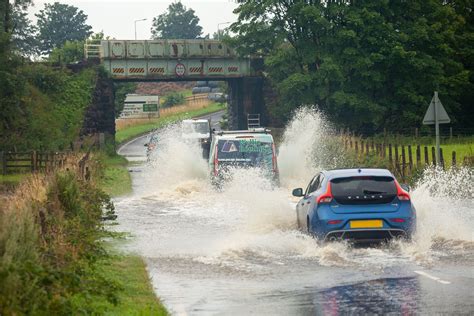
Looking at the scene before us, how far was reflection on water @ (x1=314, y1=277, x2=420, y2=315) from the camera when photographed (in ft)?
42.8

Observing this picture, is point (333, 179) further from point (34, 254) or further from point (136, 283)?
point (34, 254)

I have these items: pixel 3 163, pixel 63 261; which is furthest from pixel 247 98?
pixel 63 261

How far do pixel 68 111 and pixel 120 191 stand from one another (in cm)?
3686

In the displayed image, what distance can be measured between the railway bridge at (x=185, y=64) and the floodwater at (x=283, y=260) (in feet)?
152

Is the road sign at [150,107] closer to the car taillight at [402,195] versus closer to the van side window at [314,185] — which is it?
the van side window at [314,185]

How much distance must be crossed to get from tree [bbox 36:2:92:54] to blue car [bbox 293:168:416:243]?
166 metres

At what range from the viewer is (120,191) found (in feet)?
130

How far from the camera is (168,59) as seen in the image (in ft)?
266

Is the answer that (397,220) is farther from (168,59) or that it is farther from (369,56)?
(168,59)

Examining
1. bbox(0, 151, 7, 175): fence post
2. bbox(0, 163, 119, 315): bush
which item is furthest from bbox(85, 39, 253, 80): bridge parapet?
bbox(0, 163, 119, 315): bush

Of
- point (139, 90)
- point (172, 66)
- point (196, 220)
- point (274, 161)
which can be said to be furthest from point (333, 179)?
point (139, 90)

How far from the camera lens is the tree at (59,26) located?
183375 millimetres

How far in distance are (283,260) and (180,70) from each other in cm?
6338

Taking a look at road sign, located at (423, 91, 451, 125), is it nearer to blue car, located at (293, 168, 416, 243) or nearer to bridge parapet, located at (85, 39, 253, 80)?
blue car, located at (293, 168, 416, 243)
